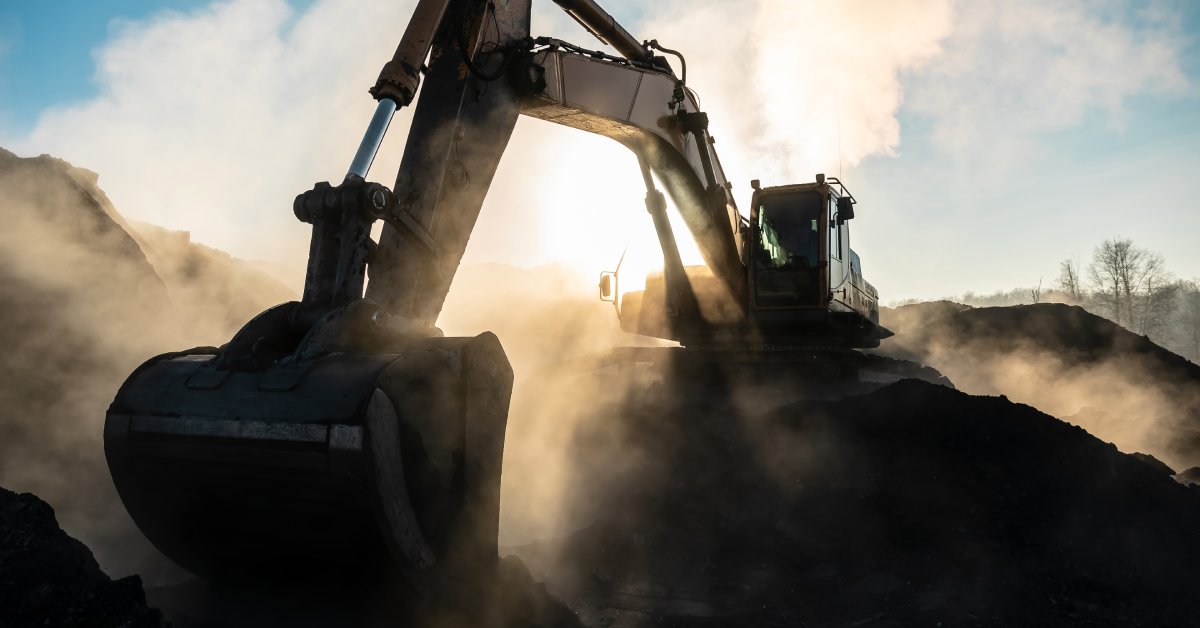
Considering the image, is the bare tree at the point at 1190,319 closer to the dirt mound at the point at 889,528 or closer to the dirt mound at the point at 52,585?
the dirt mound at the point at 889,528

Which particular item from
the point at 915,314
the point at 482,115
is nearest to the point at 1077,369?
the point at 915,314

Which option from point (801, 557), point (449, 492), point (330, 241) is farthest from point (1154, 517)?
point (330, 241)

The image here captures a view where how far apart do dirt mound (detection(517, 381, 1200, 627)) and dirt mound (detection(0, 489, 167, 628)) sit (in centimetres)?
340

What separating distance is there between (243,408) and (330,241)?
1.02 m

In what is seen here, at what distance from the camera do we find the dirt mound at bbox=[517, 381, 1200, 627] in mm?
5543

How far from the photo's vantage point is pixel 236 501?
302 cm

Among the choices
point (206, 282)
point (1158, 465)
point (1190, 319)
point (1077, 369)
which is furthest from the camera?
point (1190, 319)

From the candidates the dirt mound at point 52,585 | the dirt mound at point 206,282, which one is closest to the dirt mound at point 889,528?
the dirt mound at point 52,585

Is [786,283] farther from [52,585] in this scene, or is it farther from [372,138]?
[52,585]

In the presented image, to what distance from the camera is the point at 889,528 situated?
6793 mm

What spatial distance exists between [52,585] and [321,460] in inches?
39.9

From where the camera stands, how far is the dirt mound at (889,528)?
5543 millimetres

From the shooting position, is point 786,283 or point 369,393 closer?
point 369,393

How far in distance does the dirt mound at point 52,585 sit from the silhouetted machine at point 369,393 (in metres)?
0.40
